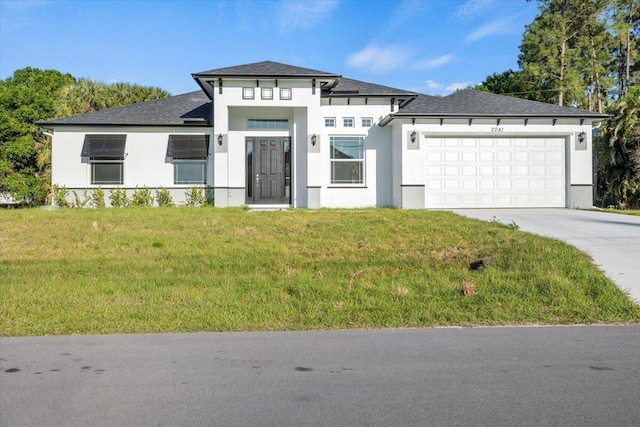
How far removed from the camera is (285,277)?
7.64 meters

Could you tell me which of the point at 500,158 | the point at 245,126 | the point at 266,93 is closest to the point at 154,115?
the point at 245,126

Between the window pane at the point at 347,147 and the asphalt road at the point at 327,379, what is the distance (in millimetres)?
13535

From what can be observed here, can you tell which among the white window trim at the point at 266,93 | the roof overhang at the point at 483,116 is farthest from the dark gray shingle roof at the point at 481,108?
the white window trim at the point at 266,93

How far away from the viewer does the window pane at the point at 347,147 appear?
18.5 metres

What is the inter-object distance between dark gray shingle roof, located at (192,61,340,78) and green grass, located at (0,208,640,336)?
693 centimetres

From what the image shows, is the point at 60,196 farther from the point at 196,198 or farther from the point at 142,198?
the point at 196,198

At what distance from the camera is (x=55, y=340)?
17.0ft

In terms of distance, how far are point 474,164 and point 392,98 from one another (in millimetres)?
4055

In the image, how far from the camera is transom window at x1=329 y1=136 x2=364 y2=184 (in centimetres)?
1853

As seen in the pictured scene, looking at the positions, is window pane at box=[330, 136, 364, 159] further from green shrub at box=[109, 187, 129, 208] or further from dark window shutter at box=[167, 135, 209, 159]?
green shrub at box=[109, 187, 129, 208]

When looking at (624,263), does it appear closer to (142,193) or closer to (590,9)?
(142,193)

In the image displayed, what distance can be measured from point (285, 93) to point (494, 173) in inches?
325

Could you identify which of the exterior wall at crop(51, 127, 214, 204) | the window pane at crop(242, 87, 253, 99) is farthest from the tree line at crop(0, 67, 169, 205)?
the window pane at crop(242, 87, 253, 99)

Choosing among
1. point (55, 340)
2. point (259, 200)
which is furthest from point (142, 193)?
point (55, 340)
